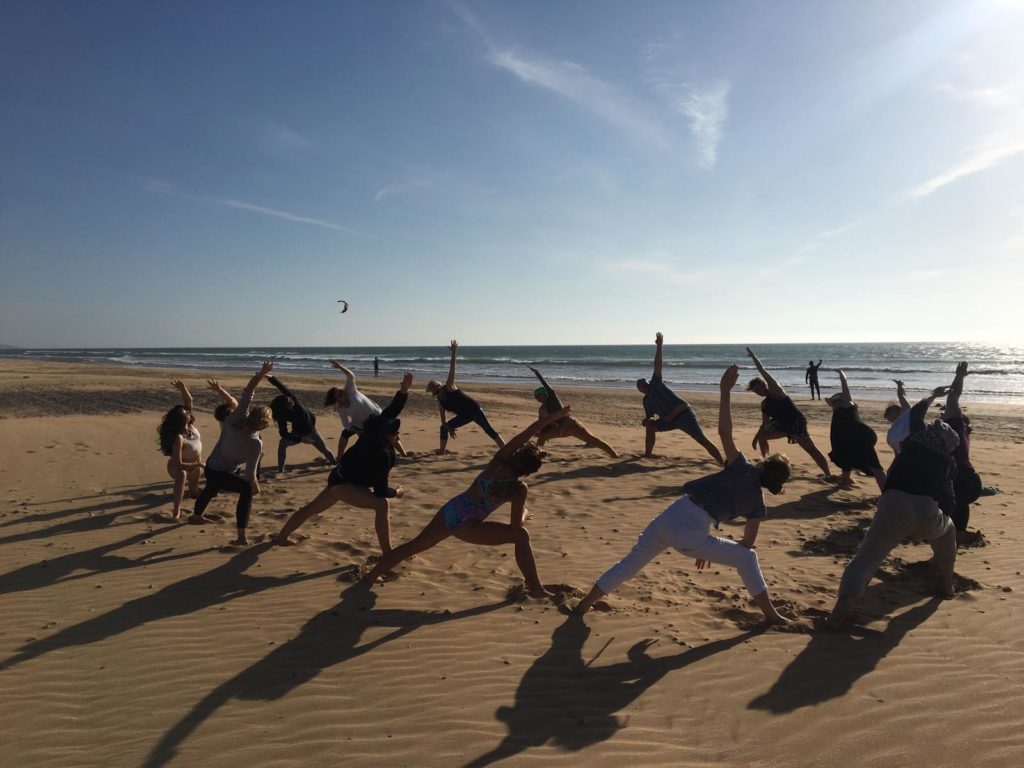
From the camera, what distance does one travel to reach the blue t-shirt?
4.27 meters

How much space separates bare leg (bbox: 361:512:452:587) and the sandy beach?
0.21 meters

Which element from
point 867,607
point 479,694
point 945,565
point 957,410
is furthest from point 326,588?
point 957,410

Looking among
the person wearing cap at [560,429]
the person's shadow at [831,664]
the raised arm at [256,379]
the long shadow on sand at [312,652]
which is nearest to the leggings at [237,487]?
the raised arm at [256,379]

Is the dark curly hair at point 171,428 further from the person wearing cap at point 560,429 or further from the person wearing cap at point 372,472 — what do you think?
the person wearing cap at point 560,429

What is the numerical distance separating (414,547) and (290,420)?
15.7ft

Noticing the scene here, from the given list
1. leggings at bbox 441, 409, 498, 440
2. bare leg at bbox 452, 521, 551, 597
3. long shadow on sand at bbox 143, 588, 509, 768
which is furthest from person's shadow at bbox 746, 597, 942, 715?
leggings at bbox 441, 409, 498, 440

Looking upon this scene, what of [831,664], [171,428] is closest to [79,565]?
[171,428]

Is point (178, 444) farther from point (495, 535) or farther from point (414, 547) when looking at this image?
point (495, 535)

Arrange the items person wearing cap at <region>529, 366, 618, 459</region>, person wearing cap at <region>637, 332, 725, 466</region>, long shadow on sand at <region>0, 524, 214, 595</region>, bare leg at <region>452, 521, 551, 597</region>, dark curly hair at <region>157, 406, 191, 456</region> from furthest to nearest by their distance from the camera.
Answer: person wearing cap at <region>637, 332, 725, 466</region>
dark curly hair at <region>157, 406, 191, 456</region>
person wearing cap at <region>529, 366, 618, 459</region>
long shadow on sand at <region>0, 524, 214, 595</region>
bare leg at <region>452, 521, 551, 597</region>

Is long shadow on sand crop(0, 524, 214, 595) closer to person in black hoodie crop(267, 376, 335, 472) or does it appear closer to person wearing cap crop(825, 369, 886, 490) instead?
person in black hoodie crop(267, 376, 335, 472)

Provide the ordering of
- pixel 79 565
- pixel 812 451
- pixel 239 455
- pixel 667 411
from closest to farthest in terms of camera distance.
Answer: pixel 79 565 < pixel 239 455 < pixel 812 451 < pixel 667 411

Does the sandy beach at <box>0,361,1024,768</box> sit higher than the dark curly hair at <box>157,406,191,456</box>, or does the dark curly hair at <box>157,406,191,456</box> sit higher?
the dark curly hair at <box>157,406,191,456</box>

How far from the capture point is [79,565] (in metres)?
5.91

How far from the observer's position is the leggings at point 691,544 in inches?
168
